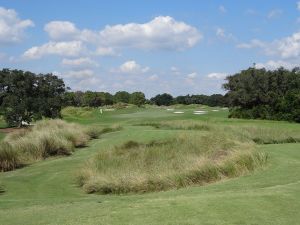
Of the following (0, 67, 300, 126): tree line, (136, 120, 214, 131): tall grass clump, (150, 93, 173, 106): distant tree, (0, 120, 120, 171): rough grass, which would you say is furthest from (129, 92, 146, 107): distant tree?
(0, 120, 120, 171): rough grass

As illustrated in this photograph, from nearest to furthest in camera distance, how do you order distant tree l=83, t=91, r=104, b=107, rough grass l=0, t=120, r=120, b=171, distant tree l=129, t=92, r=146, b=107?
rough grass l=0, t=120, r=120, b=171 → distant tree l=83, t=91, r=104, b=107 → distant tree l=129, t=92, r=146, b=107

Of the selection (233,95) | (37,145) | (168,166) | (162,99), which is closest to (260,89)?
(233,95)

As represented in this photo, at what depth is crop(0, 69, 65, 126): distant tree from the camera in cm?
4384

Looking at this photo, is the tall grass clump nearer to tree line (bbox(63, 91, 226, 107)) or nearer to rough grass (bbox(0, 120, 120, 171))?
rough grass (bbox(0, 120, 120, 171))

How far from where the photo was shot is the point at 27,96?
45562mm

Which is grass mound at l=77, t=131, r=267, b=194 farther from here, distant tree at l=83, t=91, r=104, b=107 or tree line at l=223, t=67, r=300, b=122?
distant tree at l=83, t=91, r=104, b=107

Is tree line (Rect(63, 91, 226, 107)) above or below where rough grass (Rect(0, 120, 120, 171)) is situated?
above

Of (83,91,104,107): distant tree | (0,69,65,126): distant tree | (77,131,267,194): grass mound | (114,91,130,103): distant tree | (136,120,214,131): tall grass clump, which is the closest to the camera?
(77,131,267,194): grass mound

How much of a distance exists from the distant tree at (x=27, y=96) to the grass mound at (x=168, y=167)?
80.7 feet

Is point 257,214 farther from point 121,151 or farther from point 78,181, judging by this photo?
point 121,151

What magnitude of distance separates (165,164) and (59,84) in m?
31.9

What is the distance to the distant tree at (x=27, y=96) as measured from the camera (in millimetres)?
43844

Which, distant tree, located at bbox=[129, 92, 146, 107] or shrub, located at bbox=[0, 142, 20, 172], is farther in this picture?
distant tree, located at bbox=[129, 92, 146, 107]

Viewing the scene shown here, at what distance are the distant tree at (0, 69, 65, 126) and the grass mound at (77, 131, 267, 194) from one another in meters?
24.6
